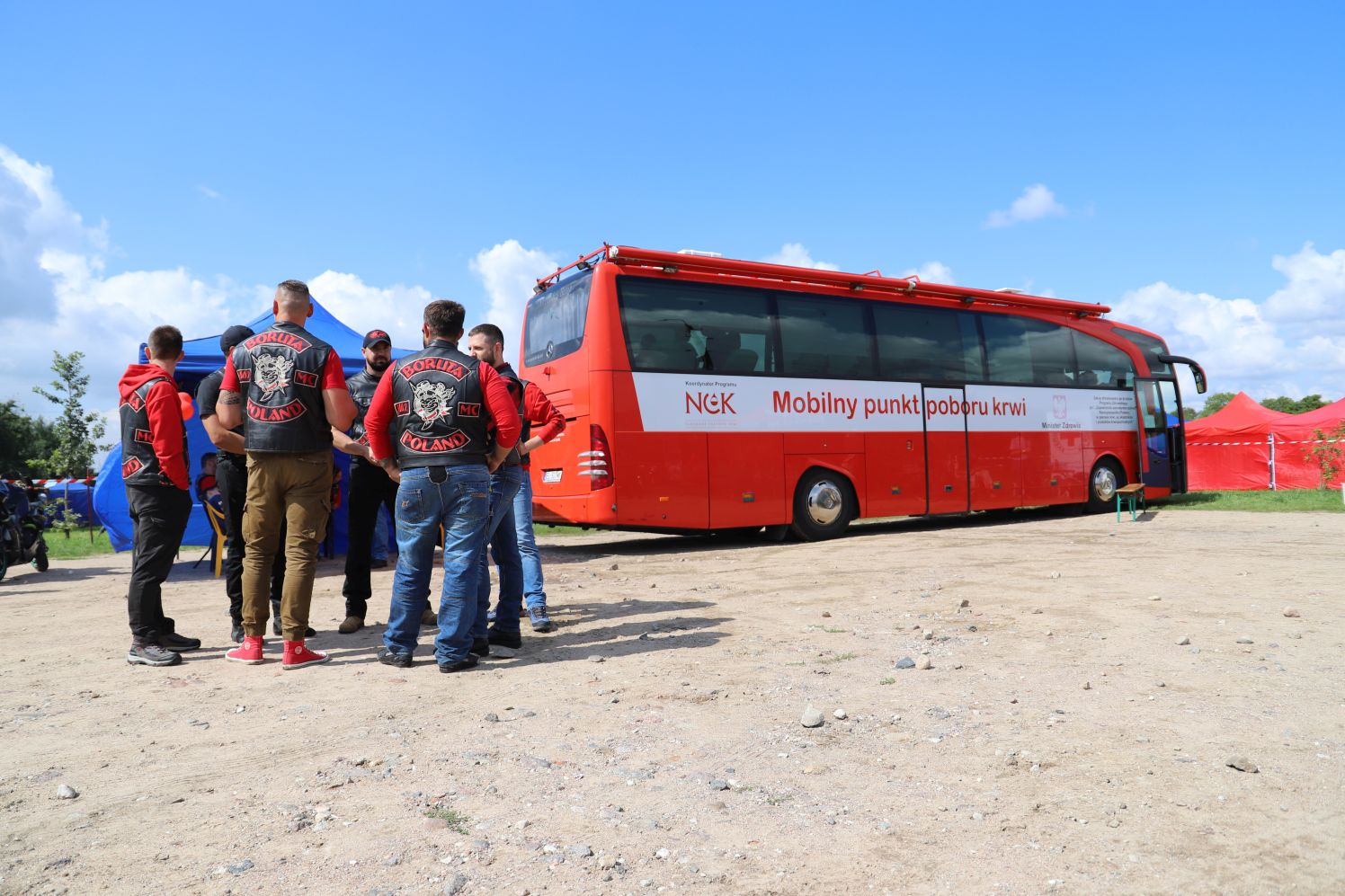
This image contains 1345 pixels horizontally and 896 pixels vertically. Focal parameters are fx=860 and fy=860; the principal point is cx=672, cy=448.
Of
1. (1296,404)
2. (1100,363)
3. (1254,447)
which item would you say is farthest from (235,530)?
(1296,404)

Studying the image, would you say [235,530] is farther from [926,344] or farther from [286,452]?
[926,344]

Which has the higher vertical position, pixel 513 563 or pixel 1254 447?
pixel 1254 447

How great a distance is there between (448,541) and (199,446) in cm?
809

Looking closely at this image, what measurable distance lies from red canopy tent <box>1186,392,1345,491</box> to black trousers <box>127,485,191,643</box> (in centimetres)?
2637

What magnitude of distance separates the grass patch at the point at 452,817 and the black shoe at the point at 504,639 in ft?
7.89

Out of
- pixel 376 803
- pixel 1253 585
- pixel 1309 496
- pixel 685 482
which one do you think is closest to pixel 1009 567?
pixel 1253 585

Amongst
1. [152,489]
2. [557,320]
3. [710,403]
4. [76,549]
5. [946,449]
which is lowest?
[76,549]

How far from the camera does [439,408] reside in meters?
4.47

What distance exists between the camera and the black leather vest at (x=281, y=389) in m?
4.64

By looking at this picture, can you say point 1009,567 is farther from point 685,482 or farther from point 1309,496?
point 1309,496

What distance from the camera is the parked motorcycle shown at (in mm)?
9805

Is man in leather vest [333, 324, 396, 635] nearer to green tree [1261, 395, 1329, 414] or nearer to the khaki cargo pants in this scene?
the khaki cargo pants

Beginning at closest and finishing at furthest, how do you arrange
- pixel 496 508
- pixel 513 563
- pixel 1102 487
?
1. pixel 496 508
2. pixel 513 563
3. pixel 1102 487

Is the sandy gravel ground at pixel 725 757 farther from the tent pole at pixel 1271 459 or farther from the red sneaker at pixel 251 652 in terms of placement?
the tent pole at pixel 1271 459
